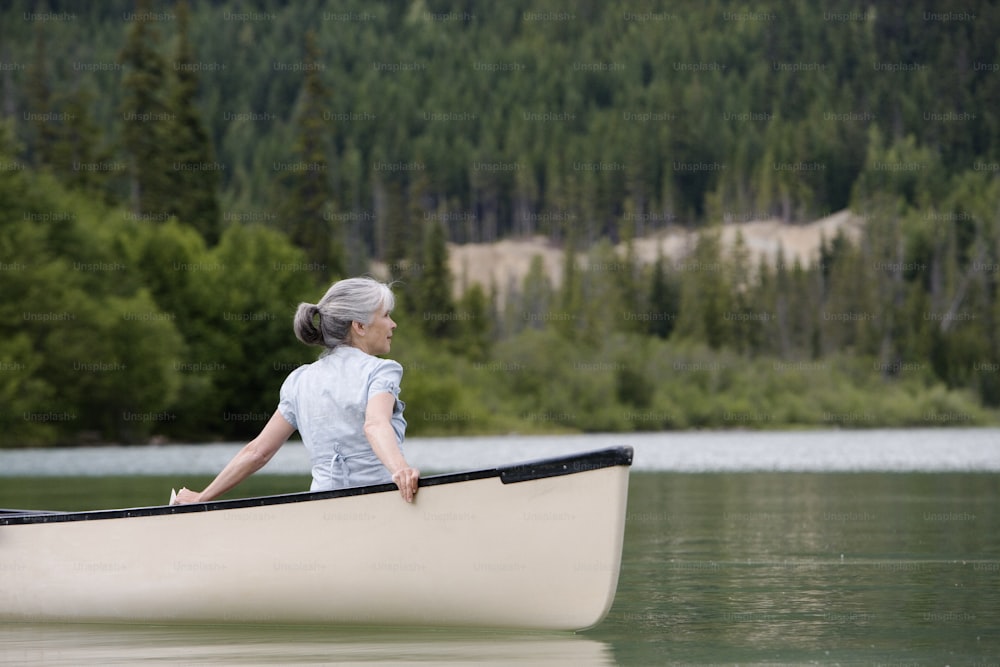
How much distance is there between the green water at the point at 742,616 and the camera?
26.3 feet

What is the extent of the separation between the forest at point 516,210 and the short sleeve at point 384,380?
48025 millimetres

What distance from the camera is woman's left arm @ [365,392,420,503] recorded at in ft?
25.6

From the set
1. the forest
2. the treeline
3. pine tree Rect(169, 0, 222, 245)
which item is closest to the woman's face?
the forest

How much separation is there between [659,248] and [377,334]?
150m

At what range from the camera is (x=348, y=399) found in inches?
318

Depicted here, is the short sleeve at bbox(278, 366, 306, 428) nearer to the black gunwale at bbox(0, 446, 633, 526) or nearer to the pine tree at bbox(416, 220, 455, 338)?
the black gunwale at bbox(0, 446, 633, 526)

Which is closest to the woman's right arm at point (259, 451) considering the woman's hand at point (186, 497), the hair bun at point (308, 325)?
the hair bun at point (308, 325)

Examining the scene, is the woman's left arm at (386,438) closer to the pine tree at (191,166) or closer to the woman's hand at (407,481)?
the woman's hand at (407,481)

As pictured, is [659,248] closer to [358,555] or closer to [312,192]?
[312,192]

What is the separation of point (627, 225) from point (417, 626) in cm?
15737

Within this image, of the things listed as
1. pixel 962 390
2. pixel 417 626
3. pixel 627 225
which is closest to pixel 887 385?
pixel 962 390

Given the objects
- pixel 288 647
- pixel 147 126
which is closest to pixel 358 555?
pixel 288 647

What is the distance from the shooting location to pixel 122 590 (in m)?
9.23

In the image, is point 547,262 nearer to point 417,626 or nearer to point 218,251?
point 218,251
